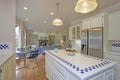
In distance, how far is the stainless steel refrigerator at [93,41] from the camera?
3.49 metres

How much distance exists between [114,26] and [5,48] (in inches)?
131

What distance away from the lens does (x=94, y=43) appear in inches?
148

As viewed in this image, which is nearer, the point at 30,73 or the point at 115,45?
the point at 115,45

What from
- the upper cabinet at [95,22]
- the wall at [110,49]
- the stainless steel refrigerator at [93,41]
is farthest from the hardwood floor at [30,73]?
the upper cabinet at [95,22]

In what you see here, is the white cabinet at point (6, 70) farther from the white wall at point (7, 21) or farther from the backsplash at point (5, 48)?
the white wall at point (7, 21)

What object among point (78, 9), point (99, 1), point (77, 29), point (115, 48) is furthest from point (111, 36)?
point (77, 29)

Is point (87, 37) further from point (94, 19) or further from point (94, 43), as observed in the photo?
point (94, 19)

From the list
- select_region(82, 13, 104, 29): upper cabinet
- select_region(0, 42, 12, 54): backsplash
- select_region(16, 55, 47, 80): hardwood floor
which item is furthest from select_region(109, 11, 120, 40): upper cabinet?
select_region(0, 42, 12, 54): backsplash

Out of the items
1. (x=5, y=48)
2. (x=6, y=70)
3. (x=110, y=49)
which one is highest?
(x=5, y=48)

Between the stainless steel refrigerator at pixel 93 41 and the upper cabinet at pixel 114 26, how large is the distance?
0.30 meters

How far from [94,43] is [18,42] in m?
5.11

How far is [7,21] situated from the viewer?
111 inches

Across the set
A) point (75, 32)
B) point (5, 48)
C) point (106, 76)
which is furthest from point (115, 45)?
point (5, 48)

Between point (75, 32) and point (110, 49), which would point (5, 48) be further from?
point (75, 32)
